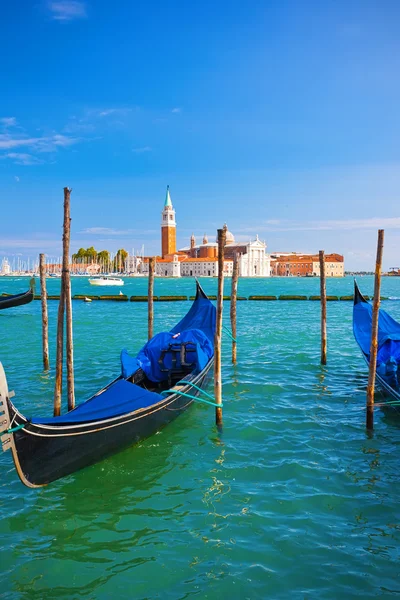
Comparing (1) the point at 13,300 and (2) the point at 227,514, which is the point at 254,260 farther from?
(2) the point at 227,514

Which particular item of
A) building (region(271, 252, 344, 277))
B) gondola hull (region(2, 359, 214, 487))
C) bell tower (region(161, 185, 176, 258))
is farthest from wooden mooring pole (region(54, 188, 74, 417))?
building (region(271, 252, 344, 277))

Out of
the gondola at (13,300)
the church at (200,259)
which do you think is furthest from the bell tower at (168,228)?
the gondola at (13,300)

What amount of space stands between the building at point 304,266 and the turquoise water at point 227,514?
102 m

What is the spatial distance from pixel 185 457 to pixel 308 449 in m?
1.20

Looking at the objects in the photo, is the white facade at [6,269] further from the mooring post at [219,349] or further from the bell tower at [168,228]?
the mooring post at [219,349]

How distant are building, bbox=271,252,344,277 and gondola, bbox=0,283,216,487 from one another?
10143 cm

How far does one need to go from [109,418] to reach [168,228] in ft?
315

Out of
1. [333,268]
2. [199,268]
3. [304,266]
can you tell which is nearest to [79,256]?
[199,268]

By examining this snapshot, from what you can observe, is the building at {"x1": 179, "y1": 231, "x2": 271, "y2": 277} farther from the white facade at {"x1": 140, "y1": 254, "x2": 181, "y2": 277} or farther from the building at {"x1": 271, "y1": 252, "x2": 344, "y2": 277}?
the building at {"x1": 271, "y1": 252, "x2": 344, "y2": 277}

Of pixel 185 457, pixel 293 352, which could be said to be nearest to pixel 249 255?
pixel 293 352

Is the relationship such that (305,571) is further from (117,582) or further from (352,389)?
(352,389)

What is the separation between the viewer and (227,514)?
3.70m

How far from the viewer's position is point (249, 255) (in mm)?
97000

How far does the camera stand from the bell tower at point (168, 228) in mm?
98562
